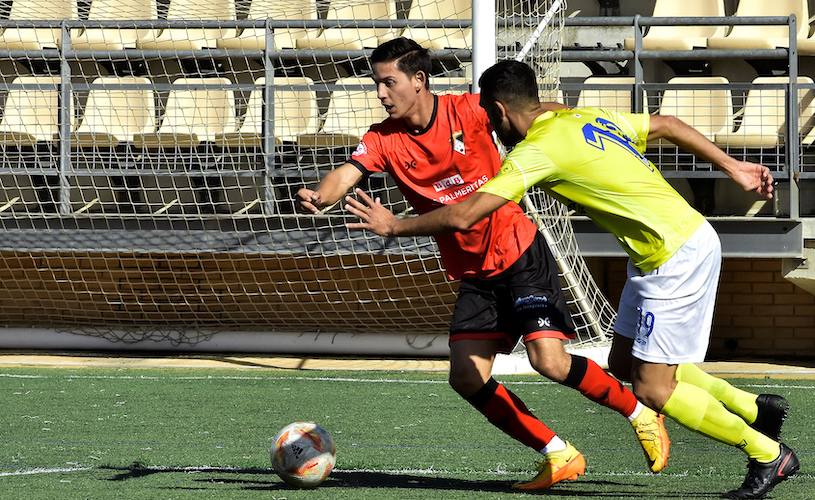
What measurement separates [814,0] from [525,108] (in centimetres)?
898

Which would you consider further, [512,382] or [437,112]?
[512,382]

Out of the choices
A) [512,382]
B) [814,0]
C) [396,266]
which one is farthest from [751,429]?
[814,0]

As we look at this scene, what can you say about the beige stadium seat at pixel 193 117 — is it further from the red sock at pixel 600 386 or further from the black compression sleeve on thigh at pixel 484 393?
the red sock at pixel 600 386

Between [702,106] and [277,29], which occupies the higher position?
[277,29]

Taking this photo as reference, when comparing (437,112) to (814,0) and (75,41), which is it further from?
(814,0)

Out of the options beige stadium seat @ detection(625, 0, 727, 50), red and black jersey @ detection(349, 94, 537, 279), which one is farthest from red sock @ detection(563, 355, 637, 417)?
beige stadium seat @ detection(625, 0, 727, 50)

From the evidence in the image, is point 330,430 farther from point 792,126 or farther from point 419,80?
point 792,126

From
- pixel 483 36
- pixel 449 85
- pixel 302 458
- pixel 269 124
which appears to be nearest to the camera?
pixel 302 458

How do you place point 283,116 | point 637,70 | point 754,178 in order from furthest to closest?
point 283,116 < point 637,70 < point 754,178

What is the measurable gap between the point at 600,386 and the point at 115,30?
28.6 ft

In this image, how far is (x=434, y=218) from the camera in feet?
14.5

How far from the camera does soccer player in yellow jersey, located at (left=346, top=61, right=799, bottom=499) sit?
4445 millimetres

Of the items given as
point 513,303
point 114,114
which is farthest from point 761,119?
point 513,303

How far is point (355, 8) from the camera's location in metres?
11.9
